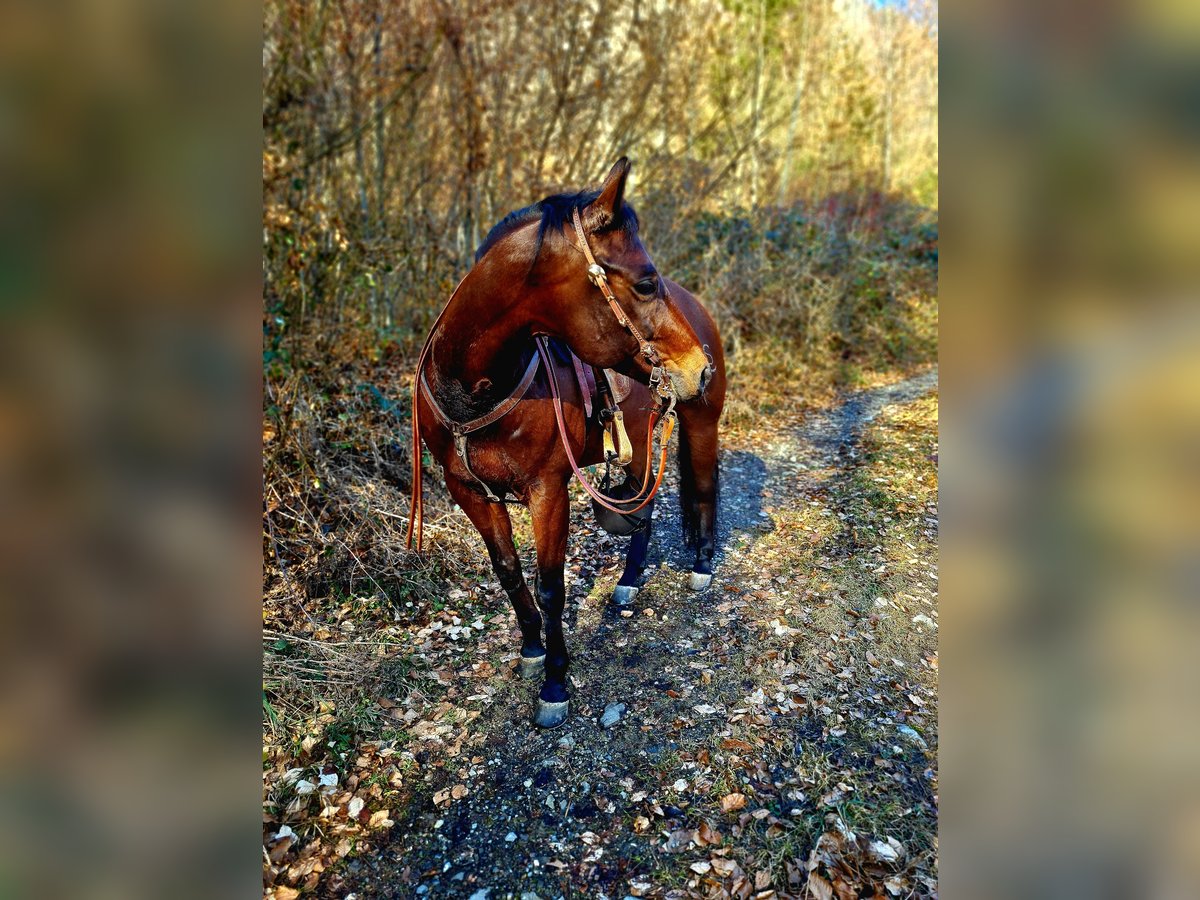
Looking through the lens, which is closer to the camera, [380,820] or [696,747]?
[380,820]

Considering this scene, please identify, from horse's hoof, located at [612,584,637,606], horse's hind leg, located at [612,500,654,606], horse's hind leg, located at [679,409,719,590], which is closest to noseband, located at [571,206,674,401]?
horse's hind leg, located at [679,409,719,590]

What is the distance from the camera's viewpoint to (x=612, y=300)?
2207 millimetres

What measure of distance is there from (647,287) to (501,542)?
1.50 metres

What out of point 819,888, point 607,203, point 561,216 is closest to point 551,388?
point 561,216

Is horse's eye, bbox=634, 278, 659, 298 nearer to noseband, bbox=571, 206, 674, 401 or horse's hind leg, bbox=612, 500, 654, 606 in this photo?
noseband, bbox=571, 206, 674, 401

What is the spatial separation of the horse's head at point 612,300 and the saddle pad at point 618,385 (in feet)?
2.36

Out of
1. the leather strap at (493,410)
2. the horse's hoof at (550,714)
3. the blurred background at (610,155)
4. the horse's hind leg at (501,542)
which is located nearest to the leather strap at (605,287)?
the leather strap at (493,410)

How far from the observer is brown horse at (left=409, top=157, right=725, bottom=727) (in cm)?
221

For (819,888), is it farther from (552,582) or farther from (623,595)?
(623,595)
